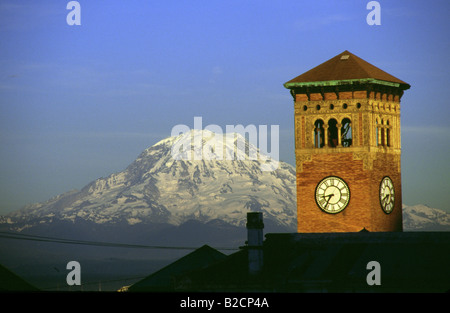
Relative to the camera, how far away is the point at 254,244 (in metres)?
71.0

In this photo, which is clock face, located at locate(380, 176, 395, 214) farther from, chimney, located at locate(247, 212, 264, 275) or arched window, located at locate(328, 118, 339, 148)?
chimney, located at locate(247, 212, 264, 275)

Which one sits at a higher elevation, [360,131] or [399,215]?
[360,131]

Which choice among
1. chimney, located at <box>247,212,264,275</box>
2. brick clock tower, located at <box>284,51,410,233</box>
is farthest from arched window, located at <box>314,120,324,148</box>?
chimney, located at <box>247,212,264,275</box>

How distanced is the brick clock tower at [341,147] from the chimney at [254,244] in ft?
75.5

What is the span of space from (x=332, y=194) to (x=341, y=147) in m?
4.02

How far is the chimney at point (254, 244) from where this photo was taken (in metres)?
70.6

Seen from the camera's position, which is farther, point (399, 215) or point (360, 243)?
point (399, 215)

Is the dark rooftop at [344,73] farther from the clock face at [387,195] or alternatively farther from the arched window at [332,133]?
the clock face at [387,195]

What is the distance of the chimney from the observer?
70.6 meters
